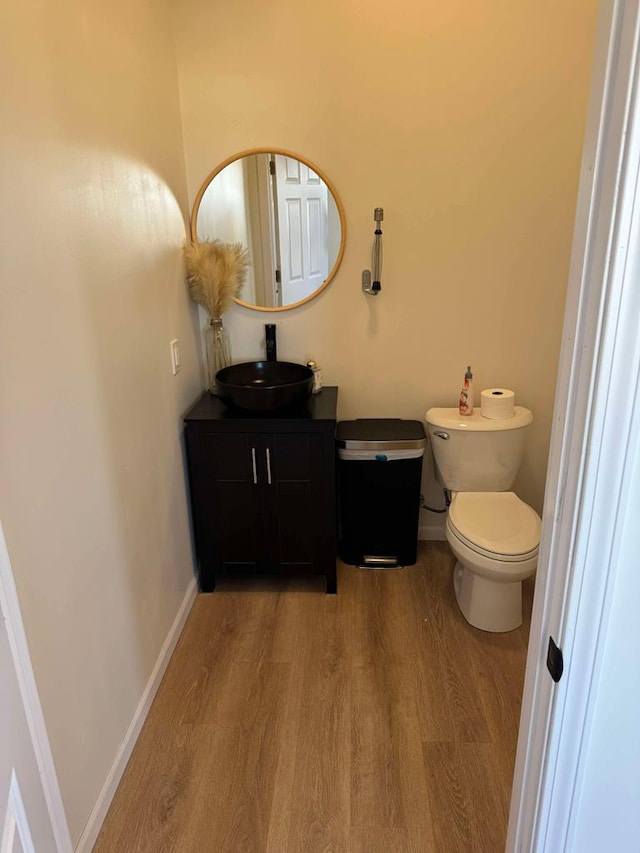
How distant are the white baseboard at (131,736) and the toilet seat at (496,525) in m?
1.14

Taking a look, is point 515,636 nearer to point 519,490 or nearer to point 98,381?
point 519,490

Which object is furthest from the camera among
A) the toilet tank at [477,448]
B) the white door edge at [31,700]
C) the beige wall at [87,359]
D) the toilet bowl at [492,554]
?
the toilet tank at [477,448]

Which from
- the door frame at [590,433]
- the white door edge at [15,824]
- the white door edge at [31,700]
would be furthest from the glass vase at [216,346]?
the door frame at [590,433]

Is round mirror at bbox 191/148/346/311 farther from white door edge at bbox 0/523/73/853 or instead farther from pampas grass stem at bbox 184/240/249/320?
white door edge at bbox 0/523/73/853

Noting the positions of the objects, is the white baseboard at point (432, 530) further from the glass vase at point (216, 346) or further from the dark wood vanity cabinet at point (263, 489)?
the glass vase at point (216, 346)

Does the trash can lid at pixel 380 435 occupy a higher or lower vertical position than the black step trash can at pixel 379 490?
higher

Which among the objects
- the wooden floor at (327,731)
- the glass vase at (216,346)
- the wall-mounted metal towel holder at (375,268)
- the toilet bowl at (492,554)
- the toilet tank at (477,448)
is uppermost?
the wall-mounted metal towel holder at (375,268)

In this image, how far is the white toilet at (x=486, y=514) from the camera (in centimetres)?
222

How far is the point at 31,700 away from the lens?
1234 mm

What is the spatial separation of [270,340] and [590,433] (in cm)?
211

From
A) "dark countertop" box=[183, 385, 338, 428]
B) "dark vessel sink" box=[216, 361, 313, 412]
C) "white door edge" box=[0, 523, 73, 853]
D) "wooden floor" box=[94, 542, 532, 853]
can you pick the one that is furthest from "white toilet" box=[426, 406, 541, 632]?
"white door edge" box=[0, 523, 73, 853]

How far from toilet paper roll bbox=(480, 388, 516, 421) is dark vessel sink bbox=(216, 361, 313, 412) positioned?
0.74 metres

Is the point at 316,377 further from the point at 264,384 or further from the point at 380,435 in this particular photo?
the point at 380,435

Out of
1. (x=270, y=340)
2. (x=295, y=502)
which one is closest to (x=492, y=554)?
(x=295, y=502)
